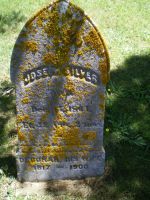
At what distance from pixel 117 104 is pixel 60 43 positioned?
8.00 feet

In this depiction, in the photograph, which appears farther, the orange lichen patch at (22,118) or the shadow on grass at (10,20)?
the shadow on grass at (10,20)

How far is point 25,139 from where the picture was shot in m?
4.52

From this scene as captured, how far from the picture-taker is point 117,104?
6.18m

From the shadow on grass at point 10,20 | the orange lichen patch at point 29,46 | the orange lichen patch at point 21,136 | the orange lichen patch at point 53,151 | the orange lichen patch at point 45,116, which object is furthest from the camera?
the shadow on grass at point 10,20

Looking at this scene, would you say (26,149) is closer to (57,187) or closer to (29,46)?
(57,187)

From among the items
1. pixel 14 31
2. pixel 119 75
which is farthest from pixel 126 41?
pixel 14 31

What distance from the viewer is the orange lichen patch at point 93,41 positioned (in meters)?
3.88

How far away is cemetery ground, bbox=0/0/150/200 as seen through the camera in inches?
186

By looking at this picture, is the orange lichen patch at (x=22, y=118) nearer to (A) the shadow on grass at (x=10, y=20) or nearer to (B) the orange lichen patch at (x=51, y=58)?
(B) the orange lichen patch at (x=51, y=58)

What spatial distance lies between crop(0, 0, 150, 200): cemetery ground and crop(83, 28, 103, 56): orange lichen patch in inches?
65.7

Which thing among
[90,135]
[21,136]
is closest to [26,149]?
[21,136]

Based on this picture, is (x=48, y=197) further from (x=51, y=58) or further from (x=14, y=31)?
(x=14, y=31)

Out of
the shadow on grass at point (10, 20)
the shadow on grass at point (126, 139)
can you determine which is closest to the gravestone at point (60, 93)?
the shadow on grass at point (126, 139)

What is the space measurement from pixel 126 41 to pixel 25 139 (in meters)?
4.13
